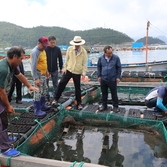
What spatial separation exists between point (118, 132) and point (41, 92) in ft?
6.44

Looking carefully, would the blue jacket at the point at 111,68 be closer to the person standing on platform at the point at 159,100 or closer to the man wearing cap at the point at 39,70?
the person standing on platform at the point at 159,100

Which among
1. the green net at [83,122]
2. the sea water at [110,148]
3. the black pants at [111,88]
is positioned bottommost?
the sea water at [110,148]

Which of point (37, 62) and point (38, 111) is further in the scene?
point (38, 111)

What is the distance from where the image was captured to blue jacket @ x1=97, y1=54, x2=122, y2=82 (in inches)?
189

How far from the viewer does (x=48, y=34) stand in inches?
3573

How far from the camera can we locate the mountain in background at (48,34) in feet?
272

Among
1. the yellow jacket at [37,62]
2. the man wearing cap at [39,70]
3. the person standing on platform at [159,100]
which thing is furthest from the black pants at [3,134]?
the person standing on platform at [159,100]

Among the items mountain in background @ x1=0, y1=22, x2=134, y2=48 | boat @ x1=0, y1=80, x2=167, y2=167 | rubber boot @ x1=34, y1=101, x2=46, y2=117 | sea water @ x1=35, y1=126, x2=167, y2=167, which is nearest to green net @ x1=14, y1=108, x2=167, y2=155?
boat @ x1=0, y1=80, x2=167, y2=167

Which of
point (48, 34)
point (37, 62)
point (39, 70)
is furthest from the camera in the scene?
point (48, 34)

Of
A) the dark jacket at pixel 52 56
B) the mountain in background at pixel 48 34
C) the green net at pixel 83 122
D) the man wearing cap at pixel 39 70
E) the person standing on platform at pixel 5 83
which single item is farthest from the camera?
the mountain in background at pixel 48 34

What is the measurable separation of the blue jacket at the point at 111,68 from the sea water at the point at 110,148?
1254 mm

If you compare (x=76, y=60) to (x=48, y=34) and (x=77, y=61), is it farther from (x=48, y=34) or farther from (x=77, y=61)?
(x=48, y=34)

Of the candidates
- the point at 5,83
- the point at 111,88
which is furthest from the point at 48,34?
the point at 5,83

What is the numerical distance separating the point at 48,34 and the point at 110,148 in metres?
91.5
